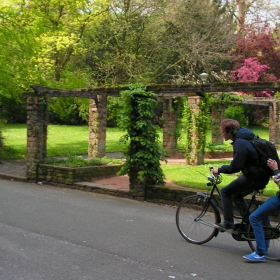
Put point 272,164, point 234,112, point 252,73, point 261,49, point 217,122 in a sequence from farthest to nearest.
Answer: point 261,49 < point 234,112 < point 252,73 < point 217,122 < point 272,164

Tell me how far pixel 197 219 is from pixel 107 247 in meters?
1.42

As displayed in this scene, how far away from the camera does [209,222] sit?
21.0 feet

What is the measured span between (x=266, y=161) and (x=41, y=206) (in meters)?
5.45

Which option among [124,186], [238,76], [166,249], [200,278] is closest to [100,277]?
[200,278]

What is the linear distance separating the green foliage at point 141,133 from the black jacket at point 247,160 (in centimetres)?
457

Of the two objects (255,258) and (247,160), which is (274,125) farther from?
(255,258)

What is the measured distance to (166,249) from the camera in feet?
20.4

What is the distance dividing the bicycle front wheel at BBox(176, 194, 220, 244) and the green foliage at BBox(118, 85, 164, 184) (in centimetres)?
364

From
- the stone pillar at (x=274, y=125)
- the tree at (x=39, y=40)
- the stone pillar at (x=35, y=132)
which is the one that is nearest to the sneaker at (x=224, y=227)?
the stone pillar at (x=35, y=132)

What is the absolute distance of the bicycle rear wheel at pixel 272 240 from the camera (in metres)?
5.71

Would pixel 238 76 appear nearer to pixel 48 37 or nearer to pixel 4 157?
pixel 48 37

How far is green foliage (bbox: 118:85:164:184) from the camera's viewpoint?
10.3 m

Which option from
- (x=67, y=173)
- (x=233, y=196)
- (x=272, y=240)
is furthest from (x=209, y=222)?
(x=67, y=173)

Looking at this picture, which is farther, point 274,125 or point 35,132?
point 274,125
